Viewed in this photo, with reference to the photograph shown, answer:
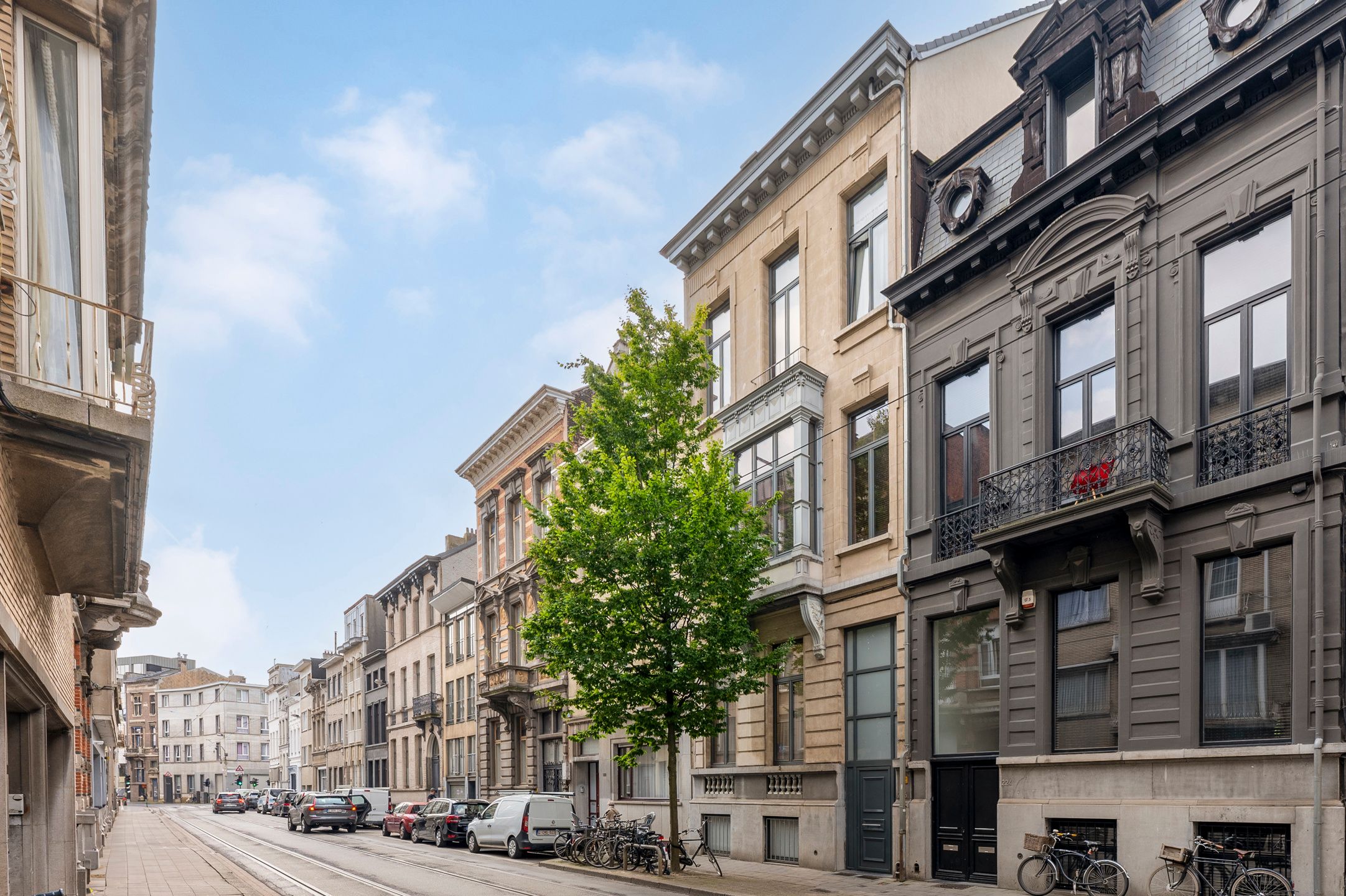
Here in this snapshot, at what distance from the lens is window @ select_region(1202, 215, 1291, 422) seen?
13266 mm

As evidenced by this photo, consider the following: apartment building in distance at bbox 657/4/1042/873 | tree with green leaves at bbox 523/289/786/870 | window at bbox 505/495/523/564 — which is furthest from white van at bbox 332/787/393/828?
tree with green leaves at bbox 523/289/786/870

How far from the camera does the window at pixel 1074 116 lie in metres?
16.4

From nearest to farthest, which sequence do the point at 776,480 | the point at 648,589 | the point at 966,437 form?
the point at 966,437, the point at 648,589, the point at 776,480

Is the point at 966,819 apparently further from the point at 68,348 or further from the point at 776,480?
the point at 68,348

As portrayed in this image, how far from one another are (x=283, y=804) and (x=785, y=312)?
169 feet

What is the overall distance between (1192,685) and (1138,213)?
254 inches

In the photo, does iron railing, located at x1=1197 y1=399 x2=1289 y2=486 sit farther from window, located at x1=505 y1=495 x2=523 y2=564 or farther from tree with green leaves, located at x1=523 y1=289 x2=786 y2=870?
window, located at x1=505 y1=495 x2=523 y2=564

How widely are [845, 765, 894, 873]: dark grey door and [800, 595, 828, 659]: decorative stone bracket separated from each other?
227cm

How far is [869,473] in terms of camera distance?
20531 mm

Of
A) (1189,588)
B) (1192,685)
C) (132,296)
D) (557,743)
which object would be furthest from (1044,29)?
(557,743)

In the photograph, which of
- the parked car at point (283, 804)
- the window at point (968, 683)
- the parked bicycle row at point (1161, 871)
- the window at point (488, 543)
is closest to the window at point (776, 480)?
the window at point (968, 683)

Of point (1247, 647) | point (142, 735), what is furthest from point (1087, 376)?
point (142, 735)

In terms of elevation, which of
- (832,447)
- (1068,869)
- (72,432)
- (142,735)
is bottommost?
(142,735)

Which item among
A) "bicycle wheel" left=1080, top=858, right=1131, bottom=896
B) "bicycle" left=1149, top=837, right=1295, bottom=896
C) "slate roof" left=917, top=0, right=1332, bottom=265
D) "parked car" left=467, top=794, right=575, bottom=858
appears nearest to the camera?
"bicycle" left=1149, top=837, right=1295, bottom=896
